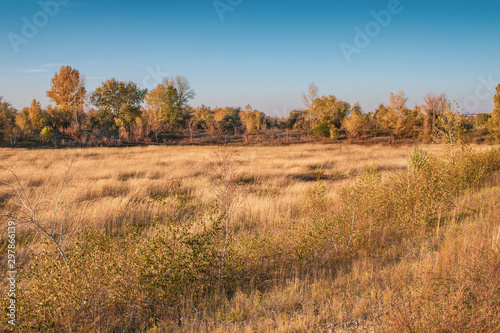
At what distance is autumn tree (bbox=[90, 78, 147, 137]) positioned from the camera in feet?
140

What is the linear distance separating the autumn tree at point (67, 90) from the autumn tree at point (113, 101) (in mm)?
3392

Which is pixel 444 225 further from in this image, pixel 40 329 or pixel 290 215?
pixel 40 329

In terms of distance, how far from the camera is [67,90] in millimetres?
40281

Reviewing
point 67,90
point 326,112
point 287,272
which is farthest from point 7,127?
point 326,112

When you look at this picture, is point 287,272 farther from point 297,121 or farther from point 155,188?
point 297,121

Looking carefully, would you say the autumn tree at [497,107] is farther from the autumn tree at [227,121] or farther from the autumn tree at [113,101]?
the autumn tree at [113,101]

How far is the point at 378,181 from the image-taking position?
6.29m

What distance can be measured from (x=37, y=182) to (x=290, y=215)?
9.50 metres

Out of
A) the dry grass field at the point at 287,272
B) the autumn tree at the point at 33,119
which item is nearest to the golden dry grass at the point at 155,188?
the dry grass field at the point at 287,272

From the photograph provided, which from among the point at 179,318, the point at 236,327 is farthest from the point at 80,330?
the point at 236,327

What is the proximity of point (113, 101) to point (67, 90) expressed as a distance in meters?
6.26

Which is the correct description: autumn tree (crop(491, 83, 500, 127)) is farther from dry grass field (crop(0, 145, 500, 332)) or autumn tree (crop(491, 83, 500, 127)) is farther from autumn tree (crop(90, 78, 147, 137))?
autumn tree (crop(90, 78, 147, 137))

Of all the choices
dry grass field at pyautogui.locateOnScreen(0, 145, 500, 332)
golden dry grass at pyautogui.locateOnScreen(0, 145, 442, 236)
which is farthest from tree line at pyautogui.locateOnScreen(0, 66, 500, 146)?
dry grass field at pyautogui.locateOnScreen(0, 145, 500, 332)

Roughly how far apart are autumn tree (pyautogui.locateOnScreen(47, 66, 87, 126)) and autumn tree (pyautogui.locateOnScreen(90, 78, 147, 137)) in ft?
11.1
